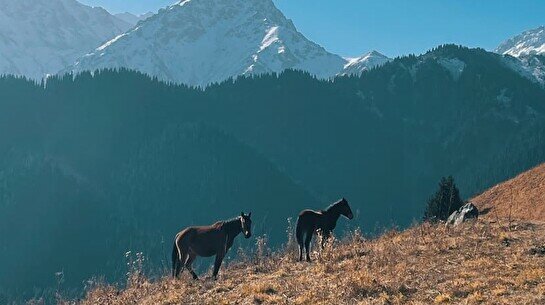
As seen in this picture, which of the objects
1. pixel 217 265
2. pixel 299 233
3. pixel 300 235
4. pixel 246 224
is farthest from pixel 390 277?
pixel 299 233

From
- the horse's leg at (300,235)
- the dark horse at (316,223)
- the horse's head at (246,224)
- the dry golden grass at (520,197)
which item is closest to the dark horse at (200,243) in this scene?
the horse's head at (246,224)

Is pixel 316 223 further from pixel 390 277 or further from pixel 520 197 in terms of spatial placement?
pixel 520 197

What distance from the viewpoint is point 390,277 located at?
15703mm

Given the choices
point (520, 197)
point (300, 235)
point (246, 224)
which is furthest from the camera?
point (520, 197)

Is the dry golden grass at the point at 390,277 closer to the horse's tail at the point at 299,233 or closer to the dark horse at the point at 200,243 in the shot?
the horse's tail at the point at 299,233

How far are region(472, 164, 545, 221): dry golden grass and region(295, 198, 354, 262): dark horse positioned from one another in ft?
63.6

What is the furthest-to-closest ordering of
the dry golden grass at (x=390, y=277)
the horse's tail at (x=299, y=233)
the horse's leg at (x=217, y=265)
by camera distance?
the horse's tail at (x=299, y=233), the horse's leg at (x=217, y=265), the dry golden grass at (x=390, y=277)

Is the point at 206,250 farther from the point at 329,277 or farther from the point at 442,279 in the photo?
the point at 442,279

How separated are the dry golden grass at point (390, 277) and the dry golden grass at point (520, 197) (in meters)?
20.3

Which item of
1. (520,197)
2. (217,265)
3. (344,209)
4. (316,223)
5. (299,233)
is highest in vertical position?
(520,197)

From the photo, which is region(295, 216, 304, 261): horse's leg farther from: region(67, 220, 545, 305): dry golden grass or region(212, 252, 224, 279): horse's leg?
region(212, 252, 224, 279): horse's leg

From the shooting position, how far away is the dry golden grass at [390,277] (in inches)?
555

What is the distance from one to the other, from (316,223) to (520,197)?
93.8ft

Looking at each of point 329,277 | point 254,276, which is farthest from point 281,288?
point 254,276
